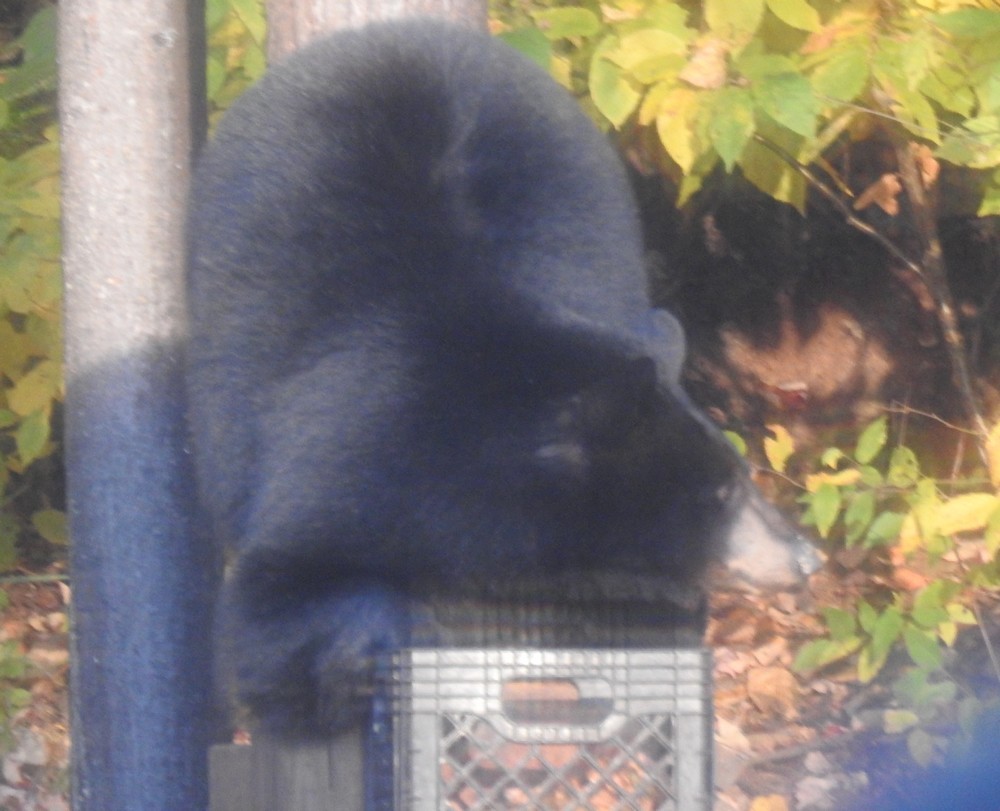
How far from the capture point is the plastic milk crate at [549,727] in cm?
141

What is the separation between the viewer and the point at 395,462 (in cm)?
180

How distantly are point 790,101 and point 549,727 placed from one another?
1.20 m

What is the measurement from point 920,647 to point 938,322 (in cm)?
189

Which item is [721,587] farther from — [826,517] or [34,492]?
[34,492]

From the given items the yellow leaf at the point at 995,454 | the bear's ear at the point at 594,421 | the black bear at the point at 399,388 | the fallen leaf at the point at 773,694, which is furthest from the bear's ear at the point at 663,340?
the fallen leaf at the point at 773,694

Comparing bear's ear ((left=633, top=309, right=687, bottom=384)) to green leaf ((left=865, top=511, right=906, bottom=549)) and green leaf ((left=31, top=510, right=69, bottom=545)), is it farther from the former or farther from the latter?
green leaf ((left=31, top=510, right=69, bottom=545))

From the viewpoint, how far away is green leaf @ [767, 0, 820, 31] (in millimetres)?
2254

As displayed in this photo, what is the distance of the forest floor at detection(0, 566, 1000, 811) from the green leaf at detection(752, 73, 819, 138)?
126 cm

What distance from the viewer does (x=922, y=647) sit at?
2.76 m

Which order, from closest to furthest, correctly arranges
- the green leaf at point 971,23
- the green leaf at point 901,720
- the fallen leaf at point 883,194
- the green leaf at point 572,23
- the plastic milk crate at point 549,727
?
the plastic milk crate at point 549,727 < the green leaf at point 971,23 < the green leaf at point 572,23 < the green leaf at point 901,720 < the fallen leaf at point 883,194

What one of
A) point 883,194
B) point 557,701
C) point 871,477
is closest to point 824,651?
point 871,477

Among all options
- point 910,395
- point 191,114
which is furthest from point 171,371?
point 910,395

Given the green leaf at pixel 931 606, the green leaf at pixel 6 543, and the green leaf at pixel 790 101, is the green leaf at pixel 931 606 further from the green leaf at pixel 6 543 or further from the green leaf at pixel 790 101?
the green leaf at pixel 6 543

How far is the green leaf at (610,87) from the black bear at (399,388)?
25cm
